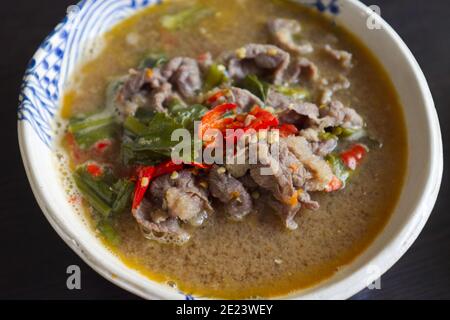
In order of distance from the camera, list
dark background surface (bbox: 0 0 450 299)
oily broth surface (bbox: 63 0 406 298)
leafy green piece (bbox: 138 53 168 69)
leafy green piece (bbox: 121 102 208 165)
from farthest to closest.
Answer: leafy green piece (bbox: 138 53 168 69)
dark background surface (bbox: 0 0 450 299)
leafy green piece (bbox: 121 102 208 165)
oily broth surface (bbox: 63 0 406 298)

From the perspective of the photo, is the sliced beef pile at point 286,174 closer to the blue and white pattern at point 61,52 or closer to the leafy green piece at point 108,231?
the leafy green piece at point 108,231

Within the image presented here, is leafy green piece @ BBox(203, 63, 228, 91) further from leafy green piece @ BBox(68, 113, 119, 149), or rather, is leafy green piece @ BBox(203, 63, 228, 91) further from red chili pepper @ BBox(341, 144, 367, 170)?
red chili pepper @ BBox(341, 144, 367, 170)

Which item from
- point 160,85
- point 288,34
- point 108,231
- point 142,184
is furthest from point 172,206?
point 288,34

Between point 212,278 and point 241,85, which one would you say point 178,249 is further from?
point 241,85

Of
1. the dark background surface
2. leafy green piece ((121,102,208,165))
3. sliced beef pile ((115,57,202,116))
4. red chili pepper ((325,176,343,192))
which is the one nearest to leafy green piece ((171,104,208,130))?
leafy green piece ((121,102,208,165))

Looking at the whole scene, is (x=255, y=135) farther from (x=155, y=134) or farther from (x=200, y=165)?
(x=155, y=134)
